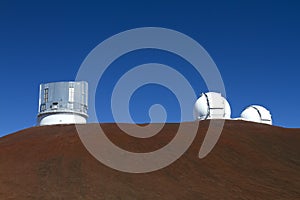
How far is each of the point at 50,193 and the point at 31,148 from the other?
8901 millimetres

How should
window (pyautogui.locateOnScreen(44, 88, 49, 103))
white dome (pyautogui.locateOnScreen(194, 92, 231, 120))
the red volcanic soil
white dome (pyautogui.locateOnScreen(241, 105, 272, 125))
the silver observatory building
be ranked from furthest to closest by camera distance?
white dome (pyautogui.locateOnScreen(241, 105, 272, 125))
white dome (pyautogui.locateOnScreen(194, 92, 231, 120))
window (pyautogui.locateOnScreen(44, 88, 49, 103))
the silver observatory building
the red volcanic soil

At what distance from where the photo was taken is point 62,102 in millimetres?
40250

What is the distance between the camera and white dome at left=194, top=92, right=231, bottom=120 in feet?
137

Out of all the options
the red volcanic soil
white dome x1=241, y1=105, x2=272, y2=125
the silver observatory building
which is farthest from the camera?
white dome x1=241, y1=105, x2=272, y2=125

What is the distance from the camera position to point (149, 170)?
22484 millimetres

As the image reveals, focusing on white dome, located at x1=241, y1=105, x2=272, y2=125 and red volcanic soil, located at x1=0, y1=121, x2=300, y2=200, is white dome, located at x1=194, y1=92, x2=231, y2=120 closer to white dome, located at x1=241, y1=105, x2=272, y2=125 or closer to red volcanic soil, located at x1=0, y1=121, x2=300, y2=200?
white dome, located at x1=241, y1=105, x2=272, y2=125

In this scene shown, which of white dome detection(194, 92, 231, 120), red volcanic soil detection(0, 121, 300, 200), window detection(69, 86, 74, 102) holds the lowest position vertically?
red volcanic soil detection(0, 121, 300, 200)

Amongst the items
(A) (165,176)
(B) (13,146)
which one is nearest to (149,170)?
(A) (165,176)

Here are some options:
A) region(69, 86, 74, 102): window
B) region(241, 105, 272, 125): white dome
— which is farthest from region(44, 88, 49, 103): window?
region(241, 105, 272, 125): white dome

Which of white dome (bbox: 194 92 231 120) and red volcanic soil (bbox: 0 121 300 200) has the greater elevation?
white dome (bbox: 194 92 231 120)

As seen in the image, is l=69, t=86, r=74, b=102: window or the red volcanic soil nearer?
the red volcanic soil

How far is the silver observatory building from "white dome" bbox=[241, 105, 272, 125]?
2208 centimetres

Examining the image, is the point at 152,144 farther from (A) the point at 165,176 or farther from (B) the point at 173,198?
(B) the point at 173,198

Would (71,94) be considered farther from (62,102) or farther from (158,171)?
(158,171)
